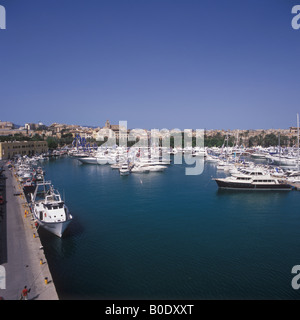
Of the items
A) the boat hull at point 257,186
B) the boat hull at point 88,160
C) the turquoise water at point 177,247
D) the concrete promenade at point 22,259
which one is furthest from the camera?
the boat hull at point 88,160

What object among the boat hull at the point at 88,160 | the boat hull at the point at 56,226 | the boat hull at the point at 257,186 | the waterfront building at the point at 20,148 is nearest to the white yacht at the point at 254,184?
the boat hull at the point at 257,186

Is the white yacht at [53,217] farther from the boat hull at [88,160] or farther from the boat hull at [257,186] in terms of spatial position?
the boat hull at [88,160]

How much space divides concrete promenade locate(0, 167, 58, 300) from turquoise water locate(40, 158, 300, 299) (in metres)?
1.08

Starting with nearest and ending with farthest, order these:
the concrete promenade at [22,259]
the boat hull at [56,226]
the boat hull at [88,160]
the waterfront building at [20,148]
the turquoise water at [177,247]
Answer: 1. the concrete promenade at [22,259]
2. the turquoise water at [177,247]
3. the boat hull at [56,226]
4. the boat hull at [88,160]
5. the waterfront building at [20,148]

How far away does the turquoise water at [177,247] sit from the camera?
29.7ft

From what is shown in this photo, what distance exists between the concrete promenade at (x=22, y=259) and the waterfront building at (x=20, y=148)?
3709cm

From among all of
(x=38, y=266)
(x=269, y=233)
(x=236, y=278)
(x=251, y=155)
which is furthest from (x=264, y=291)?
(x=251, y=155)

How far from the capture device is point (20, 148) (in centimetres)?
5116

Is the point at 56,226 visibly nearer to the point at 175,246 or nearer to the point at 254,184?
the point at 175,246

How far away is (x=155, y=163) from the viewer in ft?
122

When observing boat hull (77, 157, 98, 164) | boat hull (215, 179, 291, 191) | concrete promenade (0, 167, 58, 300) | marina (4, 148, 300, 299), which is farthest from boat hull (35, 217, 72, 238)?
boat hull (77, 157, 98, 164)

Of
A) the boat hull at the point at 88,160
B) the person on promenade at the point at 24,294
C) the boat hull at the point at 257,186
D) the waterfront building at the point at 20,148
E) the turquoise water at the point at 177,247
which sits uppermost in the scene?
the waterfront building at the point at 20,148

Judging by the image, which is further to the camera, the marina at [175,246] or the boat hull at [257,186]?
the boat hull at [257,186]

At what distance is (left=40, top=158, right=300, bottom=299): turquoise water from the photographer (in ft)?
29.7
